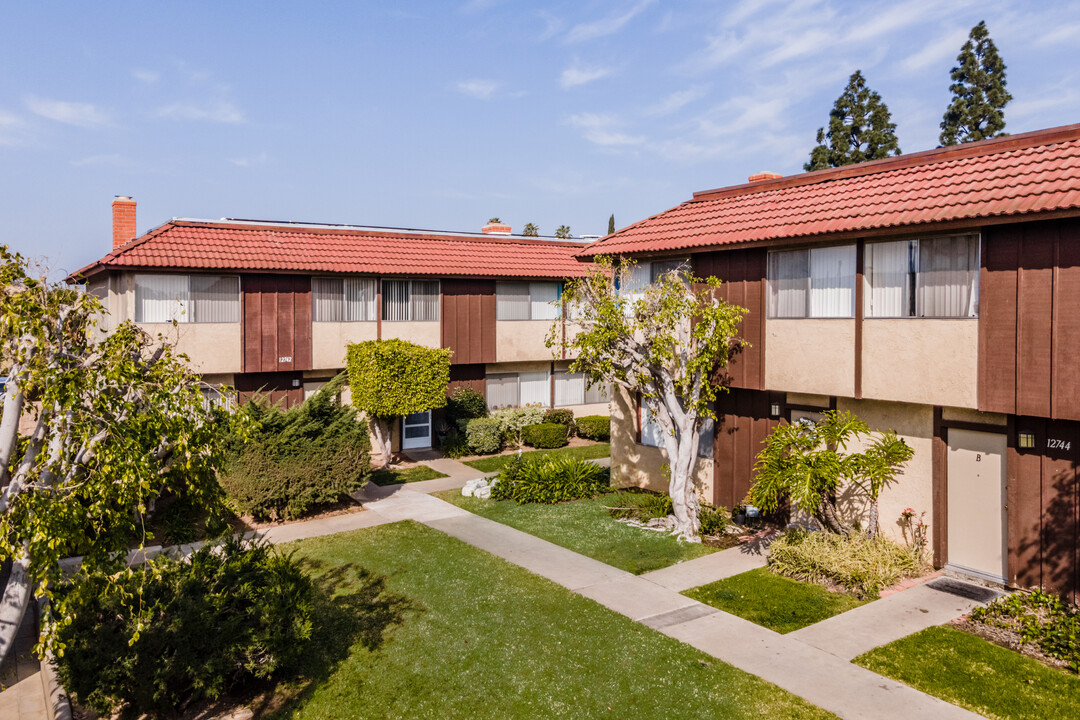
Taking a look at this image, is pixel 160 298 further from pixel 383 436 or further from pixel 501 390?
pixel 501 390

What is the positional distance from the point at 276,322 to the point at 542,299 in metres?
A: 8.72

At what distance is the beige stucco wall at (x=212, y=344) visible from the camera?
19234 mm

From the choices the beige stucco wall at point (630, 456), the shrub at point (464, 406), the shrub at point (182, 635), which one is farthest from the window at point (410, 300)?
the shrub at point (182, 635)

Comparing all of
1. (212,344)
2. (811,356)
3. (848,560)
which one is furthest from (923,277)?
(212,344)

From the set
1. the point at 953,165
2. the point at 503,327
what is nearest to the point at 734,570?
the point at 953,165

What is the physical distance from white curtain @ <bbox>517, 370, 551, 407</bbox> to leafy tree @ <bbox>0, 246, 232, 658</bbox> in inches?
746

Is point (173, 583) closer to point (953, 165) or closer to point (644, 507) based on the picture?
point (644, 507)

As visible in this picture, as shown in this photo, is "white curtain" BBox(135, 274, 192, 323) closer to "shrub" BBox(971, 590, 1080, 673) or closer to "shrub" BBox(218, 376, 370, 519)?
"shrub" BBox(218, 376, 370, 519)

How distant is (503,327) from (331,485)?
10.0 metres

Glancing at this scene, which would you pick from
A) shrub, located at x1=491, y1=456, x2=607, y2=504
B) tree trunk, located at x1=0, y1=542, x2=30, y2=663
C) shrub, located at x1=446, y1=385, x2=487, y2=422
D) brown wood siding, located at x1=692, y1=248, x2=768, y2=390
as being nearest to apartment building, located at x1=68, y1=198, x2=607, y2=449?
shrub, located at x1=446, y1=385, x2=487, y2=422

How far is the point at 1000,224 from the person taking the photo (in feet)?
34.0

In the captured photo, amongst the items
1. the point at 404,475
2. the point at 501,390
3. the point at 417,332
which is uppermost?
the point at 417,332

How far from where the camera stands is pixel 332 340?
70.2 feet

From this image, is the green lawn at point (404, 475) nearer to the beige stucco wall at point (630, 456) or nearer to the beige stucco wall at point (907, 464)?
the beige stucco wall at point (630, 456)
